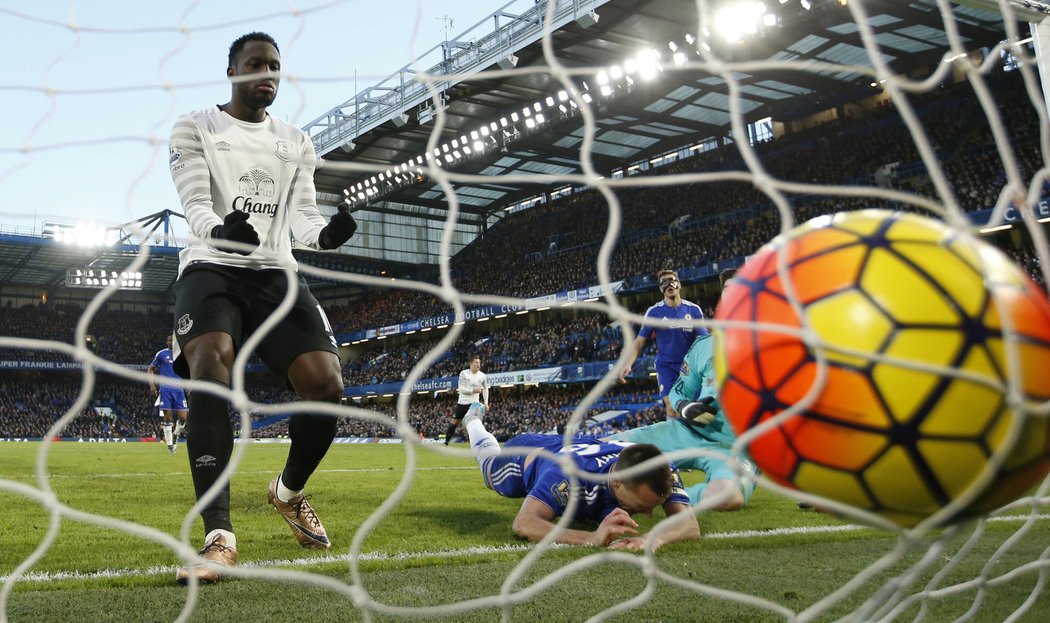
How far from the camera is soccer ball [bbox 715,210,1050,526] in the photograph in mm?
1272

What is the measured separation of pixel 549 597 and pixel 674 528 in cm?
106

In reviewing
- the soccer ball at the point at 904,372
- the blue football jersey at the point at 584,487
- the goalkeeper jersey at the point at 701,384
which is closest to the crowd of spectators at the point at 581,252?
the goalkeeper jersey at the point at 701,384

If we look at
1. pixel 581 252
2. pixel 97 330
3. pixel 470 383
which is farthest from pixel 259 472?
pixel 97 330

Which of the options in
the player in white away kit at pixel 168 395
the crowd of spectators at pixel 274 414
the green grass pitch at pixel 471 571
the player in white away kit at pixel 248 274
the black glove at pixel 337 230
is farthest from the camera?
the crowd of spectators at pixel 274 414

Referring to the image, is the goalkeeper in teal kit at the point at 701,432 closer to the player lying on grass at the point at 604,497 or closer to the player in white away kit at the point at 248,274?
the player lying on grass at the point at 604,497

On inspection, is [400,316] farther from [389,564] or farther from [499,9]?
[389,564]

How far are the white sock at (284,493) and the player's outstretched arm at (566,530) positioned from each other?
2.89 ft

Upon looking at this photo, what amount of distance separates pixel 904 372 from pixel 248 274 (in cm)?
212

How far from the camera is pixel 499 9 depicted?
1897 cm

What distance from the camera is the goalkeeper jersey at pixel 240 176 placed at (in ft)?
8.52

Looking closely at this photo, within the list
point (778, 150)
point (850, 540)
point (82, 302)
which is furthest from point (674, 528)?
point (82, 302)

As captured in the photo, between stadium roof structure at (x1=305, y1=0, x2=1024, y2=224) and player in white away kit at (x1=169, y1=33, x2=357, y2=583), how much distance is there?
549 inches

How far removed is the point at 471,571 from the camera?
99.7 inches

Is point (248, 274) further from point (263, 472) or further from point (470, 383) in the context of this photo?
point (470, 383)
